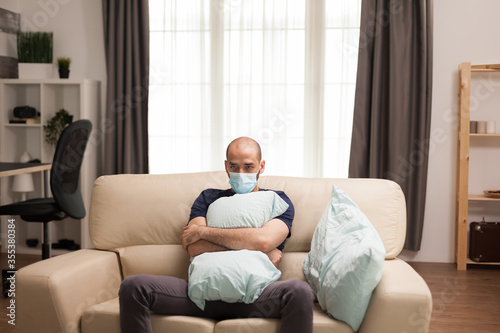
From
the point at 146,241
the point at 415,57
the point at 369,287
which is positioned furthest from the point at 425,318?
the point at 415,57

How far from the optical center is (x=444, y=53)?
14.1 feet

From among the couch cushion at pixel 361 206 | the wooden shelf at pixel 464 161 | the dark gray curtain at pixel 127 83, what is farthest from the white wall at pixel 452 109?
the dark gray curtain at pixel 127 83

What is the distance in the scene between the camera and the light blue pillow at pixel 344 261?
1.82 metres

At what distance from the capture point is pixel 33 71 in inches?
180

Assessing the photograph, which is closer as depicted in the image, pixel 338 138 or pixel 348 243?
pixel 348 243

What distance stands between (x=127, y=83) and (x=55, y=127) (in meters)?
0.69

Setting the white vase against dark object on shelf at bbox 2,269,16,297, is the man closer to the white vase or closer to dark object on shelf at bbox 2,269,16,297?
dark object on shelf at bbox 2,269,16,297

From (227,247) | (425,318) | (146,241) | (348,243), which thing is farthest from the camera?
(146,241)

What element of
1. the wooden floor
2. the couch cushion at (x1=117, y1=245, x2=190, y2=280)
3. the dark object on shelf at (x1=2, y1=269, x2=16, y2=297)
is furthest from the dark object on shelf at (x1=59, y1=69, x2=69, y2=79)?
the couch cushion at (x1=117, y1=245, x2=190, y2=280)

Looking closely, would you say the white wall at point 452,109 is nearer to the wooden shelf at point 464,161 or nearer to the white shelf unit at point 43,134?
the wooden shelf at point 464,161

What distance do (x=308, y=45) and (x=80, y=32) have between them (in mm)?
1972

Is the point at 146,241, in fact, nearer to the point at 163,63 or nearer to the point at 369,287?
the point at 369,287

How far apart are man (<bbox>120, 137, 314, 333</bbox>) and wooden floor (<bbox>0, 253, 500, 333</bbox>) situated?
1283 mm

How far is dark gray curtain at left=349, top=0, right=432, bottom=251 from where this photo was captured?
4.22 meters
